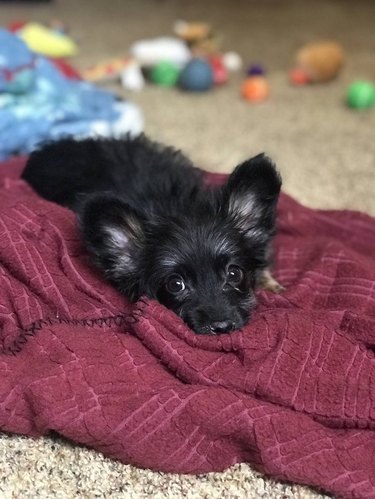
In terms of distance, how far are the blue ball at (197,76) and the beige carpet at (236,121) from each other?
0.20ft

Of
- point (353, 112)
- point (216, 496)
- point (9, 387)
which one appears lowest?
point (216, 496)

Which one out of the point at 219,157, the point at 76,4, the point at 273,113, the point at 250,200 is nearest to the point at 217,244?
the point at 250,200

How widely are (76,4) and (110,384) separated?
5776mm

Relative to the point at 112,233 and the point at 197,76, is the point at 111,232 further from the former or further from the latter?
the point at 197,76

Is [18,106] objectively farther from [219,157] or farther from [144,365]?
[144,365]

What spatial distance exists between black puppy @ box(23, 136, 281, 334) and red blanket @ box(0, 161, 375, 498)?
81mm

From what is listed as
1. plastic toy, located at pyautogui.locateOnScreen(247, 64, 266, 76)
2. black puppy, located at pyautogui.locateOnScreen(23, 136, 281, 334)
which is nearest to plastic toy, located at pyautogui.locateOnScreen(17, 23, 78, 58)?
plastic toy, located at pyautogui.locateOnScreen(247, 64, 266, 76)

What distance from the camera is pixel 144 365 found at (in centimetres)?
173

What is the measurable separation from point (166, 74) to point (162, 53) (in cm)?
14

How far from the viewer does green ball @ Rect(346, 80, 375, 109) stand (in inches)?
152

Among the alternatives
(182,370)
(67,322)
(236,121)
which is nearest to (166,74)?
(236,121)

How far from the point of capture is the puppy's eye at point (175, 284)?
1.96 metres

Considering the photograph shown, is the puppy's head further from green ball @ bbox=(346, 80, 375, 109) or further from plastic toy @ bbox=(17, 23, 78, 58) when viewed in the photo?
plastic toy @ bbox=(17, 23, 78, 58)

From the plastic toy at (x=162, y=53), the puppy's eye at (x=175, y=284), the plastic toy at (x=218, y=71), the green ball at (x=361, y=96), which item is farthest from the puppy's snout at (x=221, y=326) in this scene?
the plastic toy at (x=162, y=53)
